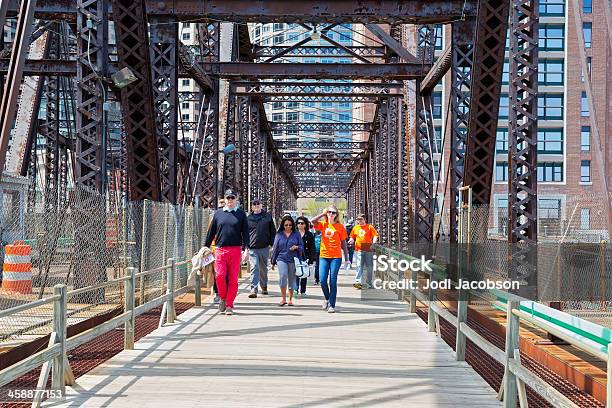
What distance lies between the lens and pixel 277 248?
1552cm

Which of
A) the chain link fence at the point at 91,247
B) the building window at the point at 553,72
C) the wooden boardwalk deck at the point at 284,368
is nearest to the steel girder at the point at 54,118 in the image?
the chain link fence at the point at 91,247

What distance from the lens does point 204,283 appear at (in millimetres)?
19391

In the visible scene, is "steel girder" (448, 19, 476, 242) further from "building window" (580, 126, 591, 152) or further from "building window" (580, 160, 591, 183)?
"building window" (580, 126, 591, 152)

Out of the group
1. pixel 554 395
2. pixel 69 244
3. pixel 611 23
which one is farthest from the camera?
pixel 69 244

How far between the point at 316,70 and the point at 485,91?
42.5ft

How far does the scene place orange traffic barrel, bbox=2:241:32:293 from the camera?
14.5m

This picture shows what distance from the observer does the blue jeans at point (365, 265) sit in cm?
1961

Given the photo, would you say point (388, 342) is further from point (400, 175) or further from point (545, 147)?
point (545, 147)

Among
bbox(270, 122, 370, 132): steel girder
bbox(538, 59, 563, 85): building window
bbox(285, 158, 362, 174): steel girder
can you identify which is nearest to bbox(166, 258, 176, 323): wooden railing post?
bbox(270, 122, 370, 132): steel girder

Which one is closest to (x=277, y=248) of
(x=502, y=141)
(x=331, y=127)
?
(x=331, y=127)

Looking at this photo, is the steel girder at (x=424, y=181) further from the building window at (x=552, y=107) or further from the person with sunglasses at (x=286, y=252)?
the building window at (x=552, y=107)

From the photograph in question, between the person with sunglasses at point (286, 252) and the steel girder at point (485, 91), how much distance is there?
3.45 meters

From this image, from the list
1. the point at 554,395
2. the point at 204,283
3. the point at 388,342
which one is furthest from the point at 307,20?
the point at 554,395

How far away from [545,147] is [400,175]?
37.7m
